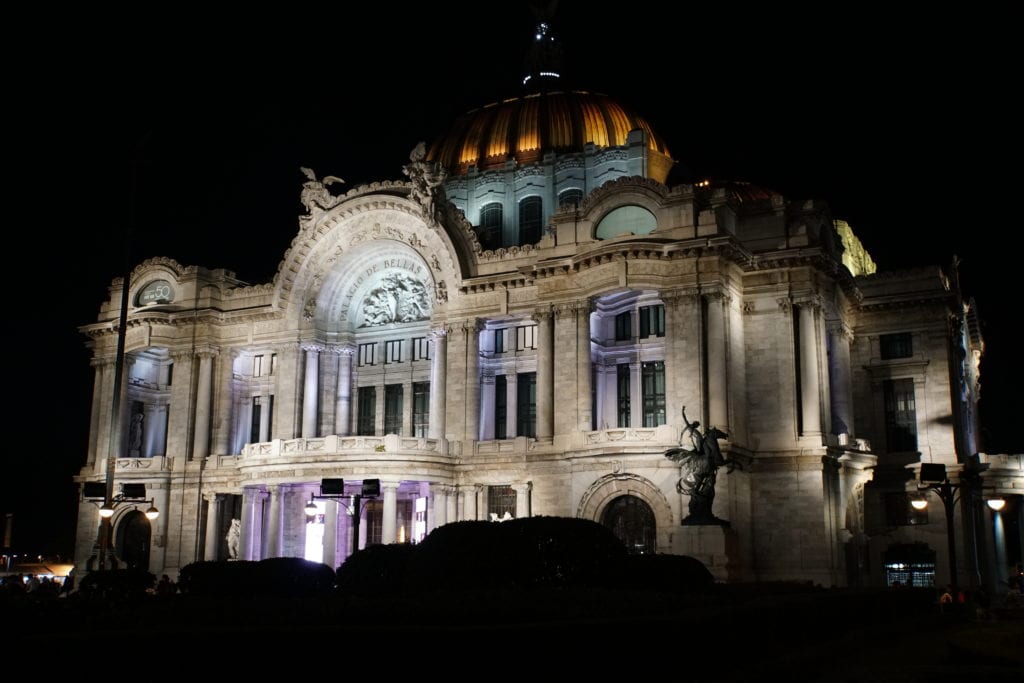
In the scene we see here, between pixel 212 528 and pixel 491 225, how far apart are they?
22282mm

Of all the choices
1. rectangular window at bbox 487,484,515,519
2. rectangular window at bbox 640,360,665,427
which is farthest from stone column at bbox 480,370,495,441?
rectangular window at bbox 640,360,665,427

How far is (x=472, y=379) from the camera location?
4984cm

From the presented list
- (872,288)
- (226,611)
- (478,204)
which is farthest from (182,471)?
(226,611)

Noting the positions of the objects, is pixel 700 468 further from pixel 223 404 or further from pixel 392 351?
pixel 223 404

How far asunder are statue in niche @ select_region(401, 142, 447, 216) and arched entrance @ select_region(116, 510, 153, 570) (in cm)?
2292

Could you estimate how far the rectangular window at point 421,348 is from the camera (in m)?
54.8

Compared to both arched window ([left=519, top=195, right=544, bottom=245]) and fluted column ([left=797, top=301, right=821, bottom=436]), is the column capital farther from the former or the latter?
arched window ([left=519, top=195, right=544, bottom=245])

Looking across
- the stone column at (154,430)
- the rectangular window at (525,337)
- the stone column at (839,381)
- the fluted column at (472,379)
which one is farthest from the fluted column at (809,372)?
the stone column at (154,430)

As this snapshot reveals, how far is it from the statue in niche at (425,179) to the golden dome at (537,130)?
37.0ft

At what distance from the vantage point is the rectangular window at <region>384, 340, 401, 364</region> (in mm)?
55688

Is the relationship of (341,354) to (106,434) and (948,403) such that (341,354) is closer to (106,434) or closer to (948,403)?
(106,434)

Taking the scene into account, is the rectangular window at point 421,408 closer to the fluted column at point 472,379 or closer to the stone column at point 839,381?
the fluted column at point 472,379

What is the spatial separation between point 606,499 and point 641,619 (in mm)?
30211

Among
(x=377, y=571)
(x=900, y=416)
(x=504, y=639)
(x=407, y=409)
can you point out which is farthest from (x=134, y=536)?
(x=504, y=639)
